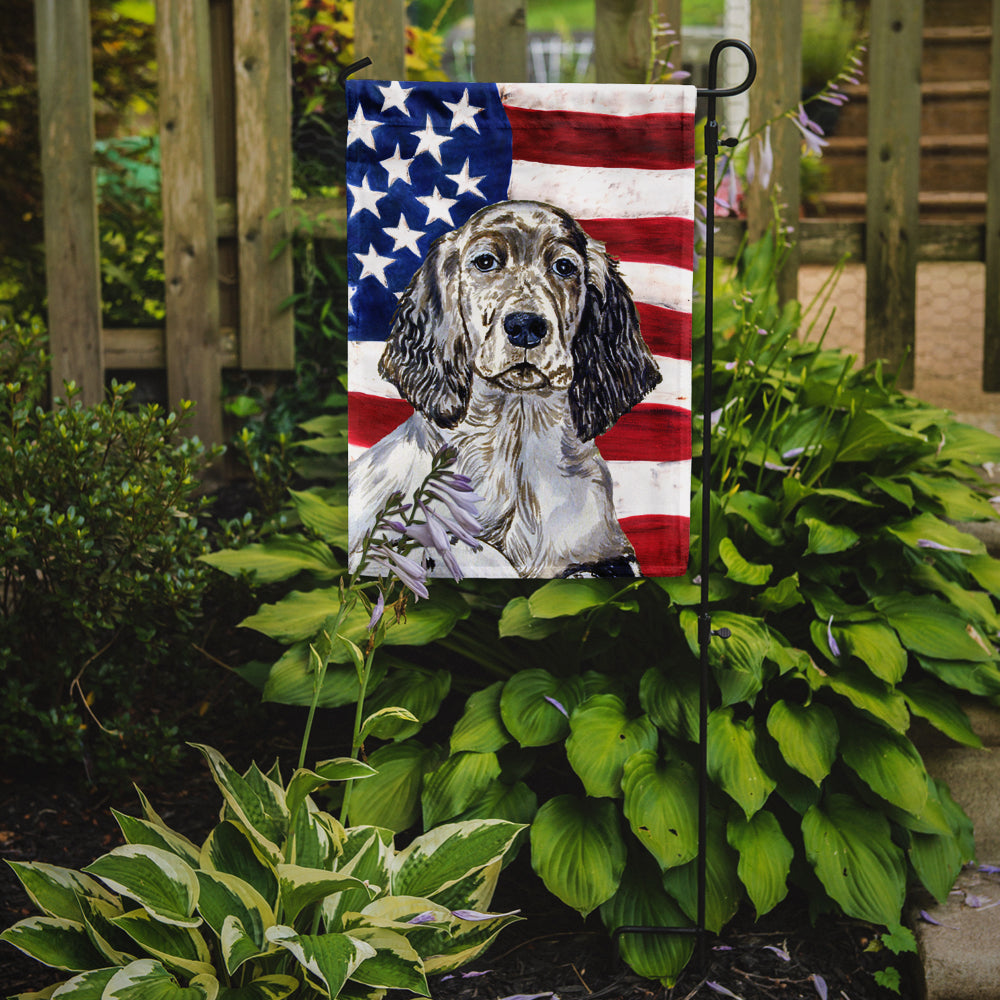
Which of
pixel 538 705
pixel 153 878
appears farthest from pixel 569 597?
pixel 153 878

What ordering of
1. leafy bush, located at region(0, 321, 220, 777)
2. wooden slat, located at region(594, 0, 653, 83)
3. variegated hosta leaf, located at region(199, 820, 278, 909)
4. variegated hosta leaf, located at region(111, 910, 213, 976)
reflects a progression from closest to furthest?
variegated hosta leaf, located at region(111, 910, 213, 976) → variegated hosta leaf, located at region(199, 820, 278, 909) → leafy bush, located at region(0, 321, 220, 777) → wooden slat, located at region(594, 0, 653, 83)

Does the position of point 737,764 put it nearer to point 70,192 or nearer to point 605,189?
point 605,189

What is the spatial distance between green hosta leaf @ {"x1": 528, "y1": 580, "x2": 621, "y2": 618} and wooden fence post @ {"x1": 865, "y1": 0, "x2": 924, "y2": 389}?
6.49 ft

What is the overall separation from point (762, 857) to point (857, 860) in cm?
20

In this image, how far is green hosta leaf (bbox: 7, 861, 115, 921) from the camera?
1.65 metres

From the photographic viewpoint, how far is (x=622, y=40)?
335 cm

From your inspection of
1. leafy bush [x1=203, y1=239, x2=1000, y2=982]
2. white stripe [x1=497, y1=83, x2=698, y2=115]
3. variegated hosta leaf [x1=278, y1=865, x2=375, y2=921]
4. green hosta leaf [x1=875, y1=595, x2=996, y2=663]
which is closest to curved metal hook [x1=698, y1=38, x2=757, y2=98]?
white stripe [x1=497, y1=83, x2=698, y2=115]

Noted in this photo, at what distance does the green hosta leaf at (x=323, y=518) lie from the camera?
2.54 metres

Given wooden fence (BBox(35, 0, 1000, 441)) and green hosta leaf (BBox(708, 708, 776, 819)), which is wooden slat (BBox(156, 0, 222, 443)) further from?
green hosta leaf (BBox(708, 708, 776, 819))

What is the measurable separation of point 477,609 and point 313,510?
0.49 m

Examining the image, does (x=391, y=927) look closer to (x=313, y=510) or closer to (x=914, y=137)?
(x=313, y=510)

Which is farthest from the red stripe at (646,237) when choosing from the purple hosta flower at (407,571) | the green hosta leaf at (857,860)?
the green hosta leaf at (857,860)

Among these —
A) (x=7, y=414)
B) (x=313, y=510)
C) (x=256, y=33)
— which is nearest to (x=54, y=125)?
(x=256, y=33)

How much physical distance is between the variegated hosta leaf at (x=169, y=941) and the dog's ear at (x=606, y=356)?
44.9 inches
